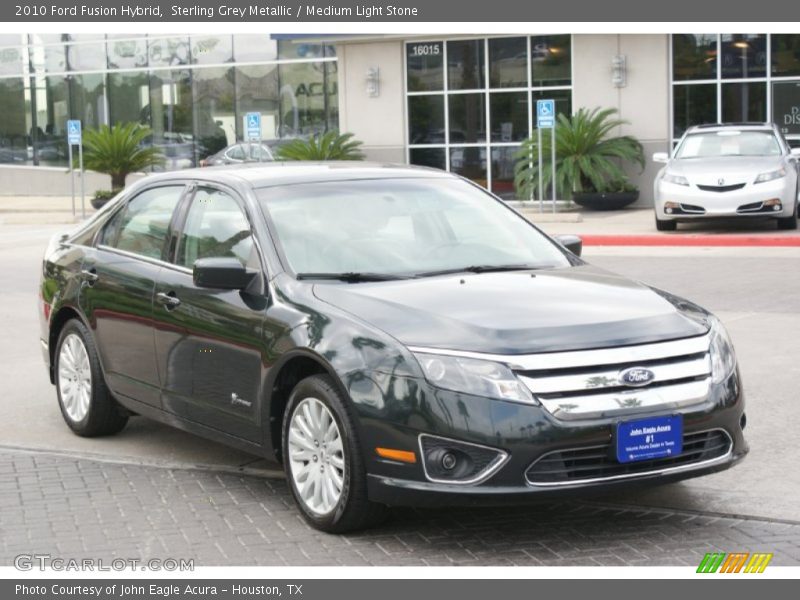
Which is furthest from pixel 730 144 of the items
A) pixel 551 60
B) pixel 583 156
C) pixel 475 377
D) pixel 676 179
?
pixel 475 377

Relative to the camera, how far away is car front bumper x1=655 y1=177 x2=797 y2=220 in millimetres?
21359

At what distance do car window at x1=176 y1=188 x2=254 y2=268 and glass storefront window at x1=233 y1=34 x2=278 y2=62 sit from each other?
33374 millimetres

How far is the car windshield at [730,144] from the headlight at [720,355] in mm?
16775

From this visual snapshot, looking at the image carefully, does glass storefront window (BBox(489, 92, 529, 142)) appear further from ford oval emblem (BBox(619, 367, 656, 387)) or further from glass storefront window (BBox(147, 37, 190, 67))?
ford oval emblem (BBox(619, 367, 656, 387))

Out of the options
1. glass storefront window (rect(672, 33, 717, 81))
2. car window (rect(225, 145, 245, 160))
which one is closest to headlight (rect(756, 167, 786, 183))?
glass storefront window (rect(672, 33, 717, 81))

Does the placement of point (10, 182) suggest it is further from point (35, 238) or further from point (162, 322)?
point (162, 322)

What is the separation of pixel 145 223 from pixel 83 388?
3.60ft

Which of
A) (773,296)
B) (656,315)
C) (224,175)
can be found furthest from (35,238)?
(656,315)

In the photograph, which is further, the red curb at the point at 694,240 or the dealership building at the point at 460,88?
the dealership building at the point at 460,88

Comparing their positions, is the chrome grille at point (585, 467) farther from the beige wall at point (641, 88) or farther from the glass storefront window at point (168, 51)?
the glass storefront window at point (168, 51)

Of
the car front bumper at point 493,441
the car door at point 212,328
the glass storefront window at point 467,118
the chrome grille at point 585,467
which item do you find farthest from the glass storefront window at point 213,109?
the chrome grille at point 585,467

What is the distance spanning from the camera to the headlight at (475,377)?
5414mm

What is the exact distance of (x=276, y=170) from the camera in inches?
288

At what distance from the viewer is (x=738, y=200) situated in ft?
70.0
